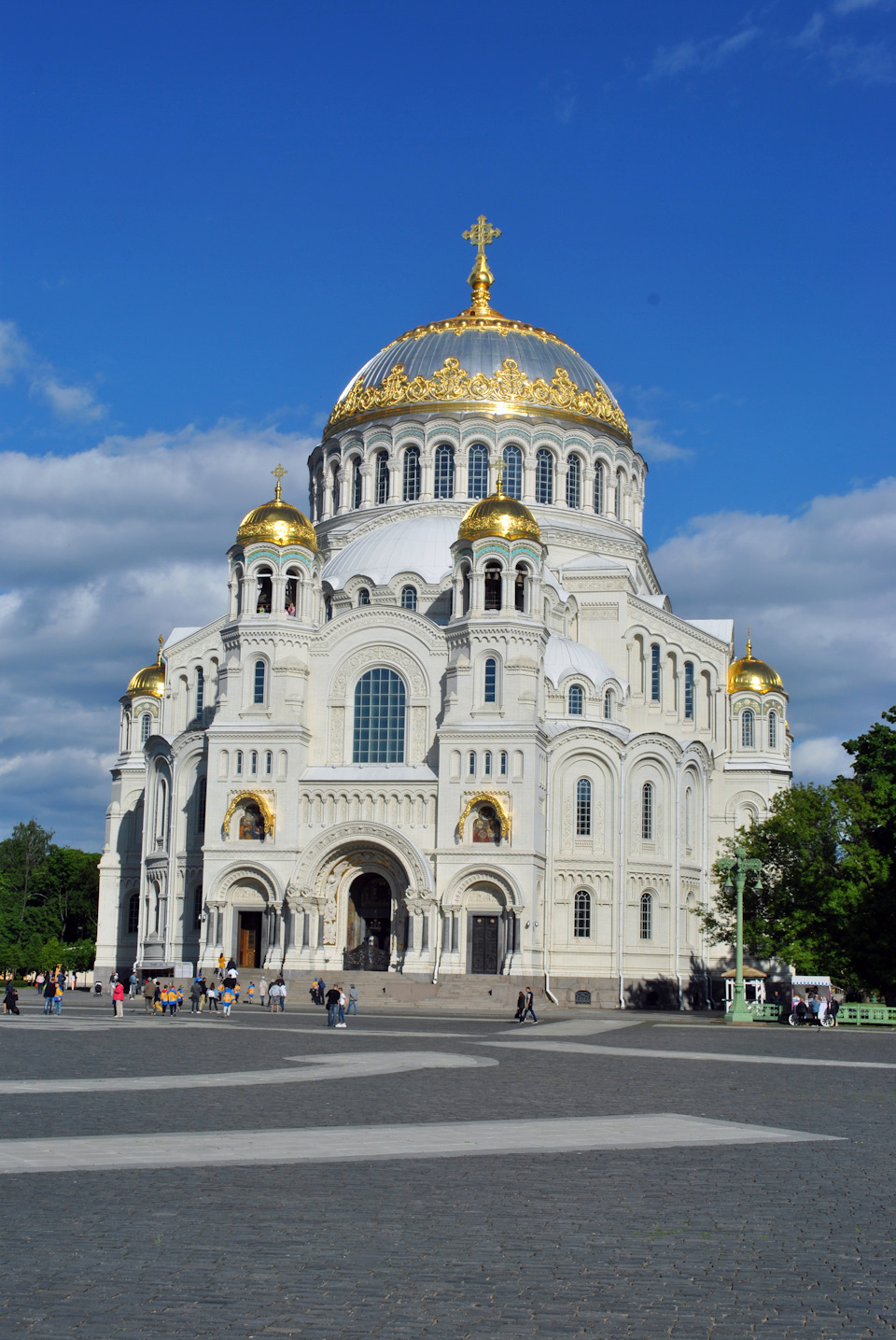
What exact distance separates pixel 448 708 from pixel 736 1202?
134 feet

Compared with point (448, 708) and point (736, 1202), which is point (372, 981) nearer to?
point (448, 708)

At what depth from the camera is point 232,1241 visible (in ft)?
30.5

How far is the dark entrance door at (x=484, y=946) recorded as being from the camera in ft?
164

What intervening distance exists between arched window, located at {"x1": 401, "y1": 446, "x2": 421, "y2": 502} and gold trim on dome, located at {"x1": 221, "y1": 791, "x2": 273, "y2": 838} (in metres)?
18.0

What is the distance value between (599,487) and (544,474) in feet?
10.1

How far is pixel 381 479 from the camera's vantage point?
6625cm

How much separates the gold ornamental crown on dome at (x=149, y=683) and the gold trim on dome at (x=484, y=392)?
14592 millimetres

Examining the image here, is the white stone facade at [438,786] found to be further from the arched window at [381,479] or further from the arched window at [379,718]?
the arched window at [381,479]

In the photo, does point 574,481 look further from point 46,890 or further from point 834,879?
point 46,890

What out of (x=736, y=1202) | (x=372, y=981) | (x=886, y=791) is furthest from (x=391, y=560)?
(x=736, y=1202)

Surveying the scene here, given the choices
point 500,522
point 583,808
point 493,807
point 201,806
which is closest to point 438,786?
point 493,807

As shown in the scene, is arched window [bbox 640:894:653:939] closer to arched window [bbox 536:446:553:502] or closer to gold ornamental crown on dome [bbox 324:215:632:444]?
arched window [bbox 536:446:553:502]

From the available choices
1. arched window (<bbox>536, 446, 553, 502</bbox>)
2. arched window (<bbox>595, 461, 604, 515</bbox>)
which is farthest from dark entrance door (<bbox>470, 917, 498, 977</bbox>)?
arched window (<bbox>595, 461, 604, 515</bbox>)

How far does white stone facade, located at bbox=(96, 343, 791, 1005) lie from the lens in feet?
166
